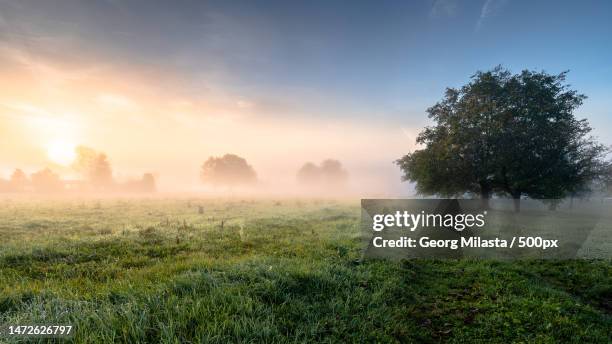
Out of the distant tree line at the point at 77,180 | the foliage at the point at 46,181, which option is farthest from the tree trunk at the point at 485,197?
the foliage at the point at 46,181

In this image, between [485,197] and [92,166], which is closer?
[485,197]

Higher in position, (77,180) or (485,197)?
(77,180)

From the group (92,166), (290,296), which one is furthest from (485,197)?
(92,166)

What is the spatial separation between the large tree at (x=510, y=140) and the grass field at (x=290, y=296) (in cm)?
1667

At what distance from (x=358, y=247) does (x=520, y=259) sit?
23.9ft

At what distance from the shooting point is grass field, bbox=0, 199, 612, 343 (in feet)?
16.1

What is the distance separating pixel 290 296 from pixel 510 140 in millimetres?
27599

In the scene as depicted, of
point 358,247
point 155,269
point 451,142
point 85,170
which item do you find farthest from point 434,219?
point 85,170

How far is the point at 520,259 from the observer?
12.6 m

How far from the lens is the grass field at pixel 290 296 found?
4922mm

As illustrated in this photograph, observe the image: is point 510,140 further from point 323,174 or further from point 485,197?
point 323,174

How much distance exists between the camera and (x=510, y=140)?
84.7 feet

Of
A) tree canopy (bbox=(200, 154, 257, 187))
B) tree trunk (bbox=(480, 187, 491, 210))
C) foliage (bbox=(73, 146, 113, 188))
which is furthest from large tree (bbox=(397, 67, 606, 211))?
foliage (bbox=(73, 146, 113, 188))

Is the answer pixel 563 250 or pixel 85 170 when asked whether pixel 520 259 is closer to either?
pixel 563 250
